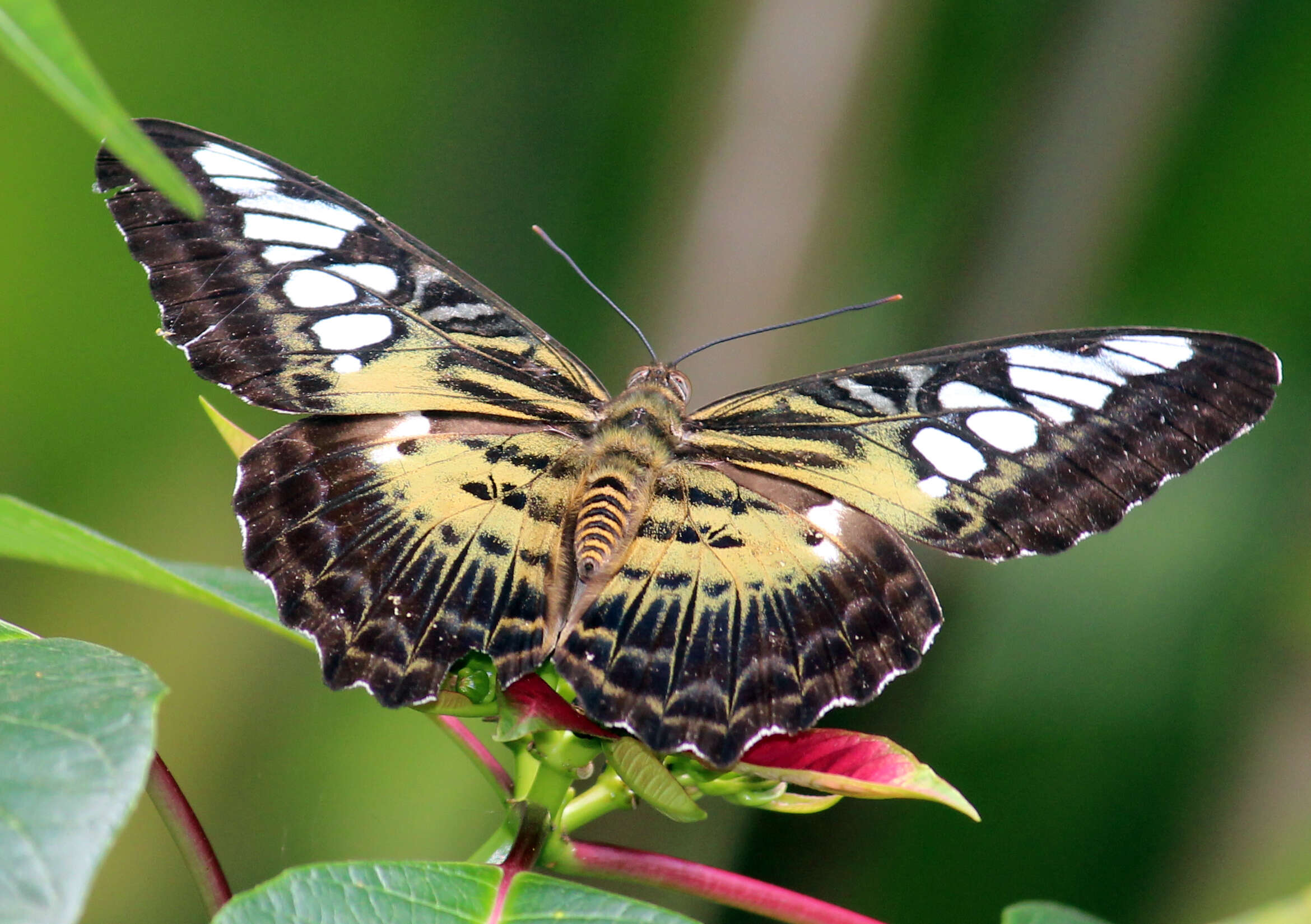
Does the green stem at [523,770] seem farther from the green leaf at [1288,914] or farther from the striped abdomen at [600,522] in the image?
the green leaf at [1288,914]

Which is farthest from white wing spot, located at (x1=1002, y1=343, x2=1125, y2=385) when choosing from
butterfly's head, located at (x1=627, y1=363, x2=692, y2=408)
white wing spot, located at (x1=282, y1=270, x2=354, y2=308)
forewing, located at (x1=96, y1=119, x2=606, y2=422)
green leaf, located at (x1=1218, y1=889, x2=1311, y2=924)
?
white wing spot, located at (x1=282, y1=270, x2=354, y2=308)

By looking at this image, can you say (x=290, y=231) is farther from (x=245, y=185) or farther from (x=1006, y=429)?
(x=1006, y=429)

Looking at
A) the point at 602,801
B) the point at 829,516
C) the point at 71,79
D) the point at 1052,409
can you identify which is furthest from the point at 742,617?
the point at 71,79

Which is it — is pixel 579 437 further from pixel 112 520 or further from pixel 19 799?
pixel 112 520

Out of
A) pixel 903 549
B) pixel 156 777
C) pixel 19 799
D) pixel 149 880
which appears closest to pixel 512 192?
pixel 149 880

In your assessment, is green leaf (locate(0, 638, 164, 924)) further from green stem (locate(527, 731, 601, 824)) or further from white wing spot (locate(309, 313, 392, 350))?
white wing spot (locate(309, 313, 392, 350))

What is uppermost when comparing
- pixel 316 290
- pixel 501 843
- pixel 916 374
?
pixel 916 374
